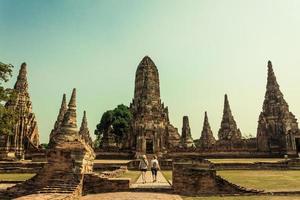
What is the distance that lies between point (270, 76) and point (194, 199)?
1346 inches

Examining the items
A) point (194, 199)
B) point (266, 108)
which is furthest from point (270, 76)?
point (194, 199)

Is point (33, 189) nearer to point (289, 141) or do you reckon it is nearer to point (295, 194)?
point (295, 194)

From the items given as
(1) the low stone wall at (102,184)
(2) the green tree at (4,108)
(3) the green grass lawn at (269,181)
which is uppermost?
(2) the green tree at (4,108)

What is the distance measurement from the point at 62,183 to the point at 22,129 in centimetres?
2837

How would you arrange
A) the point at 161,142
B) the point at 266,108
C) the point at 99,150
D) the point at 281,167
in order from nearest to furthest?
1. the point at 281,167
2. the point at 161,142
3. the point at 99,150
4. the point at 266,108

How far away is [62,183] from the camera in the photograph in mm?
10227

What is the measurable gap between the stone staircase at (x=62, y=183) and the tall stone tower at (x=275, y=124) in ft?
95.8

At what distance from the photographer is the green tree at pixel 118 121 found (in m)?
57.6

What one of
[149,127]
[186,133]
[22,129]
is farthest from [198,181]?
[186,133]

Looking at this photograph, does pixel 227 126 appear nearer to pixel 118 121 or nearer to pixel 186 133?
pixel 186 133

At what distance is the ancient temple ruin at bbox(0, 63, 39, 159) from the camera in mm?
34250

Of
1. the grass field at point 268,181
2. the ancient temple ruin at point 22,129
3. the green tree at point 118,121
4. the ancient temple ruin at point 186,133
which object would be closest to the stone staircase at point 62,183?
the grass field at point 268,181

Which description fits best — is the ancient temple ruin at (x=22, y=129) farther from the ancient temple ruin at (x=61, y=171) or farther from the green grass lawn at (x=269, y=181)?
the green grass lawn at (x=269, y=181)

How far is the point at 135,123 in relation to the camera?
33906 mm
